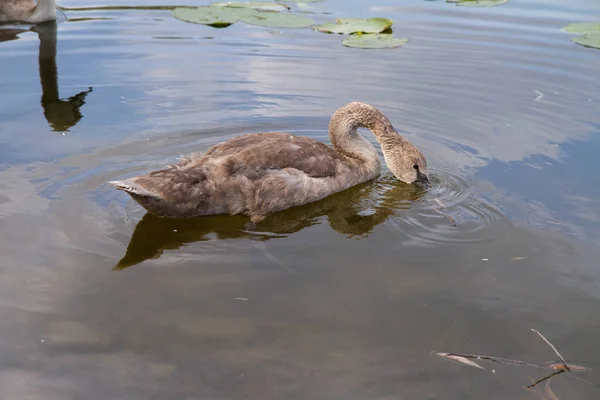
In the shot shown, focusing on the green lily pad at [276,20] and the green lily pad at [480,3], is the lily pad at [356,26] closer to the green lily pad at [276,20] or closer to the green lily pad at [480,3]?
the green lily pad at [276,20]

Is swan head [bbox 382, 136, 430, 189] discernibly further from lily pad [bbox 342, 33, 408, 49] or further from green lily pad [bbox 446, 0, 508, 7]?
green lily pad [bbox 446, 0, 508, 7]

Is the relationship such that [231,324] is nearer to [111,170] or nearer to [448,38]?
[111,170]

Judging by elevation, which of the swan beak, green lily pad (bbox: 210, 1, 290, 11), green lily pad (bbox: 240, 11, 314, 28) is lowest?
the swan beak

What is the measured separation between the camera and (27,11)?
47.0 ft

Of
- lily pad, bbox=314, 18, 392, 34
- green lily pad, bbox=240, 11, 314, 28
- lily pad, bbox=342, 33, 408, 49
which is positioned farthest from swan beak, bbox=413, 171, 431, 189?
green lily pad, bbox=240, 11, 314, 28

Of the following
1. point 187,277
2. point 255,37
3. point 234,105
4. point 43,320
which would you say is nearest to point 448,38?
point 255,37

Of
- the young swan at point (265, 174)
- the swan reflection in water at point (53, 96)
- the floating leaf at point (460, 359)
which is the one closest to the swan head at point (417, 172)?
the young swan at point (265, 174)

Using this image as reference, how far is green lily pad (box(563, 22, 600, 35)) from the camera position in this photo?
12.6 m

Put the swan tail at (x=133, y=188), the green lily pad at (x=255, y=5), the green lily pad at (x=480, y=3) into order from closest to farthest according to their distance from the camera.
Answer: the swan tail at (x=133, y=188) → the green lily pad at (x=255, y=5) → the green lily pad at (x=480, y=3)

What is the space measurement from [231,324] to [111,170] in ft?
10.4

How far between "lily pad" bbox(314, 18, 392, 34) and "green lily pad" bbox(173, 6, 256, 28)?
4.89 feet

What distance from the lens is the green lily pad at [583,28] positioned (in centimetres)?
1262

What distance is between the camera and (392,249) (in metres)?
6.53

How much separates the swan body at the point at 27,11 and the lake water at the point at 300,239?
2.15 metres
